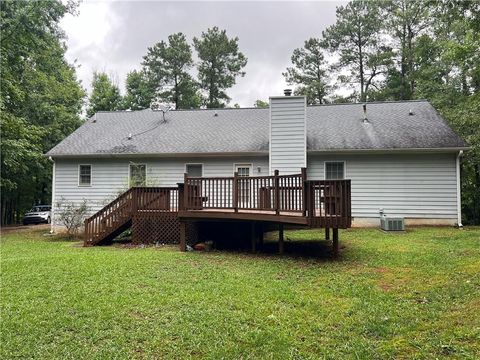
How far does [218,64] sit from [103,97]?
10.3 m

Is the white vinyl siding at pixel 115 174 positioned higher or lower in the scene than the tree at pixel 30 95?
lower

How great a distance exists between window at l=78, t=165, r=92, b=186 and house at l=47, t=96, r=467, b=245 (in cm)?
4

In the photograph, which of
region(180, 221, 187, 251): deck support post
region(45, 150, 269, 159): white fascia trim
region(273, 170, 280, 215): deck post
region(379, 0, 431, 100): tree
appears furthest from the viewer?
region(379, 0, 431, 100): tree

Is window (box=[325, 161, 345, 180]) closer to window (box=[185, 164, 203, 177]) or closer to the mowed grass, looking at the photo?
window (box=[185, 164, 203, 177])

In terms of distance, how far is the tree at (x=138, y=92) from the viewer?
97.3 ft

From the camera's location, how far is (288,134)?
12.0m

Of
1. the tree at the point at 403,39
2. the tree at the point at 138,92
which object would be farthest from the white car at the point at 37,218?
the tree at the point at 403,39

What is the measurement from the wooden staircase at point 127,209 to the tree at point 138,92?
21215 millimetres

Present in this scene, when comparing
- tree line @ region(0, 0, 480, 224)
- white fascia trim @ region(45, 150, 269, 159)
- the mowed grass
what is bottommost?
the mowed grass

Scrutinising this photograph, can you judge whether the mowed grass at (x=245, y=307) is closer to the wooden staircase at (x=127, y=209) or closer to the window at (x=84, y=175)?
the wooden staircase at (x=127, y=209)

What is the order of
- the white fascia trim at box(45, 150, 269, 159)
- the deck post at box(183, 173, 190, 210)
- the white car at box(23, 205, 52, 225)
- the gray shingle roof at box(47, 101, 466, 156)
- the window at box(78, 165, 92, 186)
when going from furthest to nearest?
the white car at box(23, 205, 52, 225) < the window at box(78, 165, 92, 186) < the white fascia trim at box(45, 150, 269, 159) < the gray shingle roof at box(47, 101, 466, 156) < the deck post at box(183, 173, 190, 210)

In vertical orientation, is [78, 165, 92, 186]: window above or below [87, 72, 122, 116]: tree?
below

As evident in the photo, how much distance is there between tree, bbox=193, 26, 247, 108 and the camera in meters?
29.9

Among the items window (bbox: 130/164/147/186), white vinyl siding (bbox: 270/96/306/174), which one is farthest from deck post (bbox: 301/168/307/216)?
window (bbox: 130/164/147/186)
